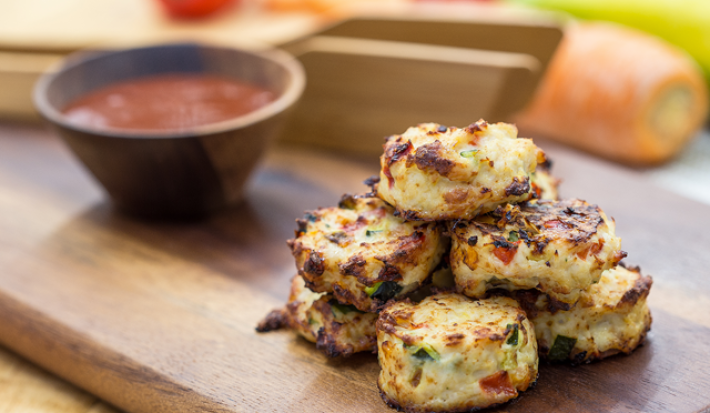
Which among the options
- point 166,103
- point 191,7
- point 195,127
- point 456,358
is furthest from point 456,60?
point 191,7

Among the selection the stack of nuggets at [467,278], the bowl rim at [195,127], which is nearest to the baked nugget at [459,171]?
the stack of nuggets at [467,278]

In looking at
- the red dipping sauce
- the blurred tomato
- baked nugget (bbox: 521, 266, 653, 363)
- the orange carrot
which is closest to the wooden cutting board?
baked nugget (bbox: 521, 266, 653, 363)

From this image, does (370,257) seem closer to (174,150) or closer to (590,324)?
(590,324)

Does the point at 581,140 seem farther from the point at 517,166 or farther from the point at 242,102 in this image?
the point at 517,166

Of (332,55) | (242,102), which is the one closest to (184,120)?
(242,102)

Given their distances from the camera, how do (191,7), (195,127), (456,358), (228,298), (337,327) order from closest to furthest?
1. (456,358)
2. (337,327)
3. (228,298)
4. (195,127)
5. (191,7)

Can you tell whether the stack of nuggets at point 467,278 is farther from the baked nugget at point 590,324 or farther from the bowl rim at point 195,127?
the bowl rim at point 195,127

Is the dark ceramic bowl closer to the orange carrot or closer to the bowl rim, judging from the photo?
the bowl rim
